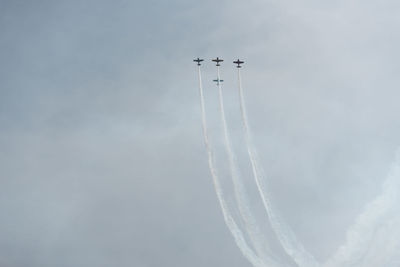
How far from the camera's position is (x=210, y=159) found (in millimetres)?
99375

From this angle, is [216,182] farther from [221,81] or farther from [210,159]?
[221,81]

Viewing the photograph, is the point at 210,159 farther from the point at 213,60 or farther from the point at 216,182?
the point at 213,60

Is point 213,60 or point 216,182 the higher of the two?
point 213,60

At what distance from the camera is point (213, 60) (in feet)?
352

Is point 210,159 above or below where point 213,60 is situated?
below

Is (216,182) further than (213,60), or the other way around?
(213,60)

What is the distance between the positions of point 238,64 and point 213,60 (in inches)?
176

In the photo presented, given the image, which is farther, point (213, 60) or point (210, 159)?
point (213, 60)

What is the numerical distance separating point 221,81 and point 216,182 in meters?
18.3

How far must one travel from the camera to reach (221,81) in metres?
104

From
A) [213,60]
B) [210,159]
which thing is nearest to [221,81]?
[213,60]

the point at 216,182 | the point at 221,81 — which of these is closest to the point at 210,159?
the point at 216,182

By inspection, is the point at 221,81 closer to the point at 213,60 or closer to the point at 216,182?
the point at 213,60

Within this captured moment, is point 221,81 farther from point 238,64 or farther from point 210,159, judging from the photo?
point 210,159
